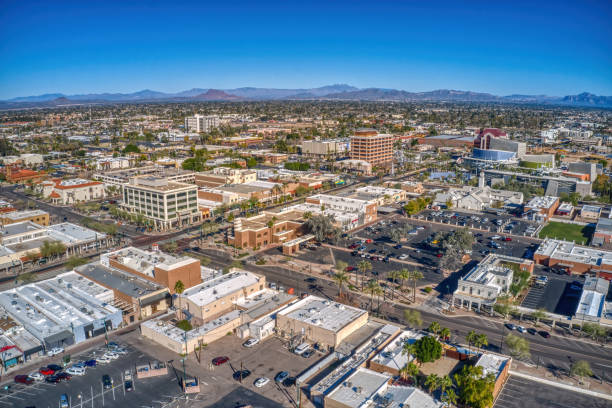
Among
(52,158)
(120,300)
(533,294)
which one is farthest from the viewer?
(52,158)

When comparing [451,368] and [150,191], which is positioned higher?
[150,191]

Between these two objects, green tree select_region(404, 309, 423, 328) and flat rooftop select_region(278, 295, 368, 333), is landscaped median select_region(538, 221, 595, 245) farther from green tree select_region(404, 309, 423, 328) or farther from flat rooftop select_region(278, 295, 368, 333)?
flat rooftop select_region(278, 295, 368, 333)

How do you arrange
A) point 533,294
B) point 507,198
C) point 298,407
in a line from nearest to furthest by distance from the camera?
point 298,407 → point 533,294 → point 507,198

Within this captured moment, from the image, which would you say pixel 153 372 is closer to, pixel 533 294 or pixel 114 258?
pixel 114 258

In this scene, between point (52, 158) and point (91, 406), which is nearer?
point (91, 406)

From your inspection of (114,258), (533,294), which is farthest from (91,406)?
(533,294)

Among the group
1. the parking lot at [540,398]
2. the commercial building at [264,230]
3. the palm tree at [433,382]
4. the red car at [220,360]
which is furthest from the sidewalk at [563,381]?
the commercial building at [264,230]

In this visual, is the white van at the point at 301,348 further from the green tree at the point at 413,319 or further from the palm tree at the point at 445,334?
the palm tree at the point at 445,334

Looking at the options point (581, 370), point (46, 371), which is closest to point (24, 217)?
point (46, 371)
